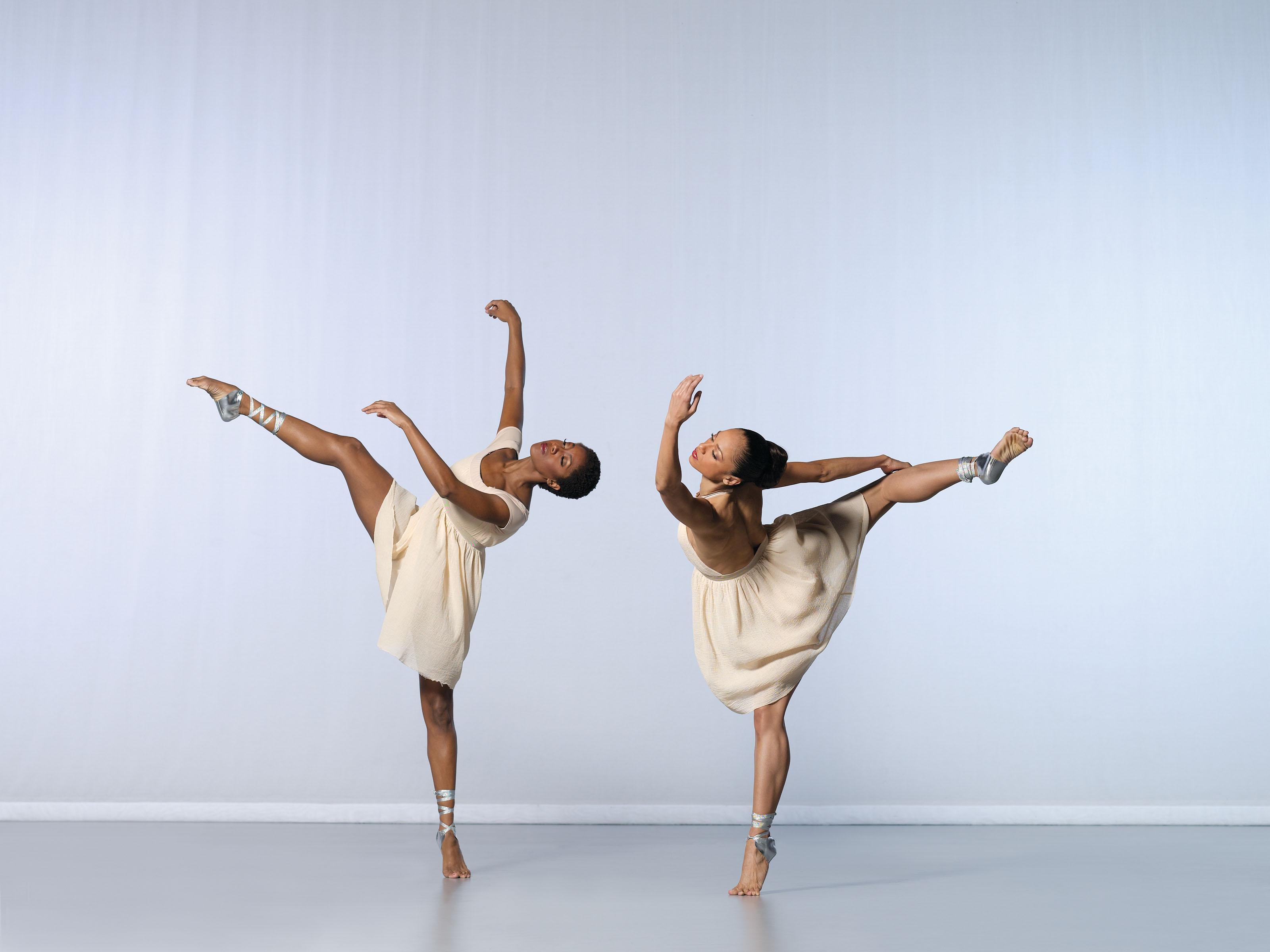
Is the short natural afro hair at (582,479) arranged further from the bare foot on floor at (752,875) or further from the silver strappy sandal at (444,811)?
the bare foot on floor at (752,875)

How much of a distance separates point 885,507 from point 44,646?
362 cm

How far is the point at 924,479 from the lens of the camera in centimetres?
333

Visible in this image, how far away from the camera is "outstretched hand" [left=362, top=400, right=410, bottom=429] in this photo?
3.18 meters

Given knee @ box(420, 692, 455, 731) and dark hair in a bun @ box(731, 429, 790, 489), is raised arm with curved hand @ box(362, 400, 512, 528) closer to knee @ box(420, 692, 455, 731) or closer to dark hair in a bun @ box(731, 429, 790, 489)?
knee @ box(420, 692, 455, 731)

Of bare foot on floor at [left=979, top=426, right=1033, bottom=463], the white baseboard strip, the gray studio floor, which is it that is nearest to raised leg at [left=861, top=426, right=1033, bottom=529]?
bare foot on floor at [left=979, top=426, right=1033, bottom=463]

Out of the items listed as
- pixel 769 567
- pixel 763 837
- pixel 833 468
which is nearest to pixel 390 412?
pixel 769 567

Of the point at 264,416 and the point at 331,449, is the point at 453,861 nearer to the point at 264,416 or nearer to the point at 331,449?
the point at 331,449

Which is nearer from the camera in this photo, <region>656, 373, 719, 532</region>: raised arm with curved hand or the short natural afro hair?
<region>656, 373, 719, 532</region>: raised arm with curved hand

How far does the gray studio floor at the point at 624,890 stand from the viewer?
2.68 m

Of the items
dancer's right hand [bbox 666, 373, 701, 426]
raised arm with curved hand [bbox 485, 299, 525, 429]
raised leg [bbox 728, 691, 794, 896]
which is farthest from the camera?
raised arm with curved hand [bbox 485, 299, 525, 429]

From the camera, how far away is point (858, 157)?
17.2 feet

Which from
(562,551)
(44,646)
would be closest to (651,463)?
(562,551)

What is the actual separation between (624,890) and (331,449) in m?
1.63

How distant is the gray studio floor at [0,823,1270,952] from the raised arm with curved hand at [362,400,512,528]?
111 cm
